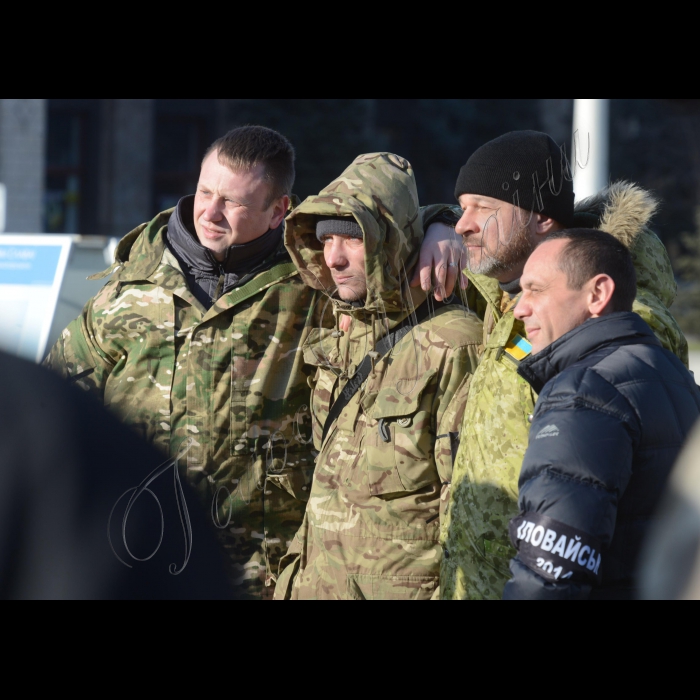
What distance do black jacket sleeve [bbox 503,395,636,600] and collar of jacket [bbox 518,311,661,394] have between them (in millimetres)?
191

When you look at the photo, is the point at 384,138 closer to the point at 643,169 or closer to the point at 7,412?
the point at 643,169

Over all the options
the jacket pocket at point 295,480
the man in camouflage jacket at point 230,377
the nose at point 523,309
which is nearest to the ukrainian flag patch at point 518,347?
the nose at point 523,309

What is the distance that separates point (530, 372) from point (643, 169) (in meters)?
16.8

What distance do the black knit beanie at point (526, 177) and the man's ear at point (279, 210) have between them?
811 millimetres

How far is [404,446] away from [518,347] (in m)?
0.46

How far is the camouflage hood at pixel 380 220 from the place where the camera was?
2.63 m

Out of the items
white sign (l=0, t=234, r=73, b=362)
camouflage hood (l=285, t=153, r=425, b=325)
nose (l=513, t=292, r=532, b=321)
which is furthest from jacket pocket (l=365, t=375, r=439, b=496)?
white sign (l=0, t=234, r=73, b=362)

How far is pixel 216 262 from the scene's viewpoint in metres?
3.12

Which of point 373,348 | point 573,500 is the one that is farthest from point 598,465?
point 373,348

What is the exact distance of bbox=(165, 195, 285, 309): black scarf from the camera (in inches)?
122

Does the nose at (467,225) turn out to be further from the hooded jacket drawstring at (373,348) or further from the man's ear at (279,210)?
the man's ear at (279,210)

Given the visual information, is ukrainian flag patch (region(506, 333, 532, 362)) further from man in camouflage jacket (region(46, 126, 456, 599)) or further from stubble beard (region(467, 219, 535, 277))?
man in camouflage jacket (region(46, 126, 456, 599))

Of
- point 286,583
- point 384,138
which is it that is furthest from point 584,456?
point 384,138

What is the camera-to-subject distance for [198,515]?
4.35ft
